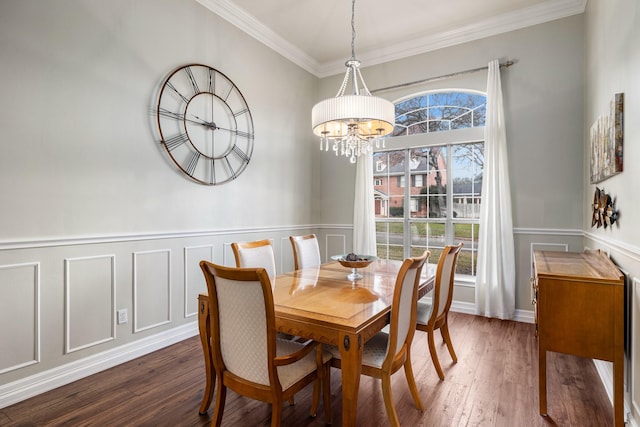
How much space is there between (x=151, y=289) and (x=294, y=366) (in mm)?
1817

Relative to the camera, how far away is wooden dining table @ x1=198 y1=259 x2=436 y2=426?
1.49 metres

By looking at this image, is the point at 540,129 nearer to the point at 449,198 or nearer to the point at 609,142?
the point at 449,198

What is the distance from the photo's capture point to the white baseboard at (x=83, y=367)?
82.4 inches

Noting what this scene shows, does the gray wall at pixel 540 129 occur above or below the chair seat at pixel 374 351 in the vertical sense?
above

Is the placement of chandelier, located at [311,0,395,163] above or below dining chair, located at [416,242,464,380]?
above

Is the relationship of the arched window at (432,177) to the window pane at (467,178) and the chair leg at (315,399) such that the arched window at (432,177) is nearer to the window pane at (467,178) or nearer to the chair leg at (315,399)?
the window pane at (467,178)

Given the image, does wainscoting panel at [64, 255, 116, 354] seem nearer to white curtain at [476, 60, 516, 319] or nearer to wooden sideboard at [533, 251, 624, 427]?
wooden sideboard at [533, 251, 624, 427]

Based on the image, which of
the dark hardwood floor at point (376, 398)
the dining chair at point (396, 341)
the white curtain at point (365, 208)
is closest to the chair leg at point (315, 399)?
the dark hardwood floor at point (376, 398)

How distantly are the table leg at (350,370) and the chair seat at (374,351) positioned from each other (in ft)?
0.84

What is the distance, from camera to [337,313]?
164 cm

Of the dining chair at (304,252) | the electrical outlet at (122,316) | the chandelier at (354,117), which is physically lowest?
the electrical outlet at (122,316)

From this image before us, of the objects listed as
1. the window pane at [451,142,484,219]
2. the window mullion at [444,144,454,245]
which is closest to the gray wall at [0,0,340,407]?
the window mullion at [444,144,454,245]

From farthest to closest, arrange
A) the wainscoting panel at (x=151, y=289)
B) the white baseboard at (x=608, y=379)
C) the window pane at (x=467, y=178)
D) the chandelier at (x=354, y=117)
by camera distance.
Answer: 1. the window pane at (x=467, y=178)
2. the wainscoting panel at (x=151, y=289)
3. the chandelier at (x=354, y=117)
4. the white baseboard at (x=608, y=379)

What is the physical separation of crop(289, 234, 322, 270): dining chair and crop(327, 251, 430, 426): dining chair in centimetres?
126
